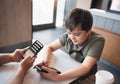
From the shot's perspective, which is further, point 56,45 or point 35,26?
point 35,26

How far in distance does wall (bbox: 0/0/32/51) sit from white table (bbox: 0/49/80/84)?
49.0 inches

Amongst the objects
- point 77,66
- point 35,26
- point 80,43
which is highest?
point 80,43

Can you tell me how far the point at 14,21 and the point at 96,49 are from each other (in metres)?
1.57

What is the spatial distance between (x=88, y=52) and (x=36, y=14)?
3.05 metres

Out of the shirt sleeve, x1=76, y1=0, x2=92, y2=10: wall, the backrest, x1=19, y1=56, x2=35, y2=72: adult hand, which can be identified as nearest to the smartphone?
x1=19, y1=56, x2=35, y2=72: adult hand

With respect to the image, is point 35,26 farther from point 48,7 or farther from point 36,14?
point 48,7

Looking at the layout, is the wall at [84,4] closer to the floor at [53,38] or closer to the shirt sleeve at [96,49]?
the floor at [53,38]

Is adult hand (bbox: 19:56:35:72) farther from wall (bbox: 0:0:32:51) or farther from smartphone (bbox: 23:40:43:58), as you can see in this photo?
wall (bbox: 0:0:32:51)

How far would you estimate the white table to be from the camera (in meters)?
0.83

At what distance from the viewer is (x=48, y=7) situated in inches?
156

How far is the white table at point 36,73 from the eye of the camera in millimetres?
829

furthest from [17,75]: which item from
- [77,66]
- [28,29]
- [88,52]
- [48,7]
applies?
[48,7]

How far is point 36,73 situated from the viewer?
0.89m

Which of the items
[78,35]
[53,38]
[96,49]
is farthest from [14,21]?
[96,49]
